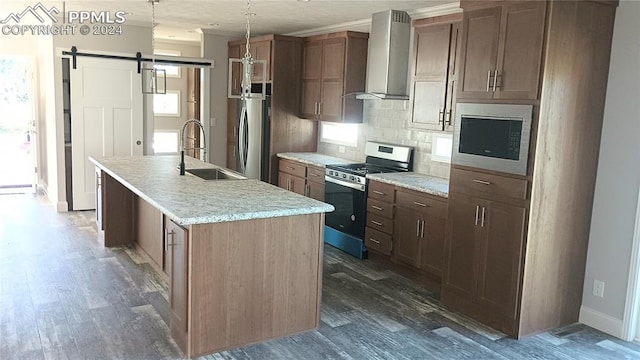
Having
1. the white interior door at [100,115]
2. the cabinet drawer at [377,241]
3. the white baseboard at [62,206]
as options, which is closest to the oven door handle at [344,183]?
the cabinet drawer at [377,241]

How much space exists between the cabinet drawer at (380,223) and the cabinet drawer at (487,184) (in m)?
1.12

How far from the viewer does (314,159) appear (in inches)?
248

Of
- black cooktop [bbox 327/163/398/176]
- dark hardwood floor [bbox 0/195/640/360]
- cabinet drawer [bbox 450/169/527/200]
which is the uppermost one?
cabinet drawer [bbox 450/169/527/200]

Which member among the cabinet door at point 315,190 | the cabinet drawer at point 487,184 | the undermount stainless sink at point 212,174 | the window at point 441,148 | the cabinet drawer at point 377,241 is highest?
the window at point 441,148

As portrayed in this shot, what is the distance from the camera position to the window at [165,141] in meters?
9.70

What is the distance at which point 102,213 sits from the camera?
5422 millimetres

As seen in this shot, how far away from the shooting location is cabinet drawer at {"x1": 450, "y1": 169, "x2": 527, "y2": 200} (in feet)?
11.4

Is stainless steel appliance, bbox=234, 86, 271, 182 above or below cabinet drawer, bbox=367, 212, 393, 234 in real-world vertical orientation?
above

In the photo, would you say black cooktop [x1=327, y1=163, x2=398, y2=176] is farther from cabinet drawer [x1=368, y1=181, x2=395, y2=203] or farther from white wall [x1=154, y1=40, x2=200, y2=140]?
white wall [x1=154, y1=40, x2=200, y2=140]

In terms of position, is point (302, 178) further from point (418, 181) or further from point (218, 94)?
point (218, 94)

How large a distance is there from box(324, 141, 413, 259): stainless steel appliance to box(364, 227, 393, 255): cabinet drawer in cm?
7

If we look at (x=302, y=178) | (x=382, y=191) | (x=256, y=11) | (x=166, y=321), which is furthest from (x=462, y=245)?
(x=256, y=11)

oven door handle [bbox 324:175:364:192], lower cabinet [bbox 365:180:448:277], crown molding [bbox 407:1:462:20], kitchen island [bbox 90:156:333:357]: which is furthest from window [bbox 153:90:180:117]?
kitchen island [bbox 90:156:333:357]

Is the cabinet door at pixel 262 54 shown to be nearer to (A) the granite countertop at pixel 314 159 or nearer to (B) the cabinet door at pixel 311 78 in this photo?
(B) the cabinet door at pixel 311 78
